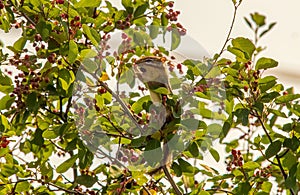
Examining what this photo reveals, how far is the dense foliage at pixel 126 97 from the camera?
4.38 feet

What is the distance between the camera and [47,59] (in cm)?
144

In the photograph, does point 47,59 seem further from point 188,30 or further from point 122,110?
point 188,30

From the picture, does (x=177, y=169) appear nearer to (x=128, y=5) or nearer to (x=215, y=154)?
(x=215, y=154)

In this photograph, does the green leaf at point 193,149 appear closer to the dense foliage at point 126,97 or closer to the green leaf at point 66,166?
the dense foliage at point 126,97

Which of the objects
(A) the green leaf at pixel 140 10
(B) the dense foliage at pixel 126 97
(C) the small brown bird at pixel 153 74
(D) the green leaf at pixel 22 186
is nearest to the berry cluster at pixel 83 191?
(B) the dense foliage at pixel 126 97

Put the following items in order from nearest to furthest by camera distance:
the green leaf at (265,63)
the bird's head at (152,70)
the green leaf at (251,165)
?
1. the bird's head at (152,70)
2. the green leaf at (265,63)
3. the green leaf at (251,165)

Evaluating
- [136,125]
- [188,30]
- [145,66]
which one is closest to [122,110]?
[136,125]

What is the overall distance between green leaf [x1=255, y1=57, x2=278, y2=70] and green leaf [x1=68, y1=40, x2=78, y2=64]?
394mm

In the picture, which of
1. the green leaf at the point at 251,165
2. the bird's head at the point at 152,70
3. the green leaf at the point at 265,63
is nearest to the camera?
the bird's head at the point at 152,70

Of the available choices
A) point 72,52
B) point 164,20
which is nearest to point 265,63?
point 164,20

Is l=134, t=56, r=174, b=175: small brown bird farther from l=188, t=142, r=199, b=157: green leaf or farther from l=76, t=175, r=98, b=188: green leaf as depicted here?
l=76, t=175, r=98, b=188: green leaf

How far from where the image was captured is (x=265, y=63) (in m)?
1.35

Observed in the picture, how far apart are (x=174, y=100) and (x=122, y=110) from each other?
139 millimetres

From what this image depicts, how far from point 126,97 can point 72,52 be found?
0.52ft
